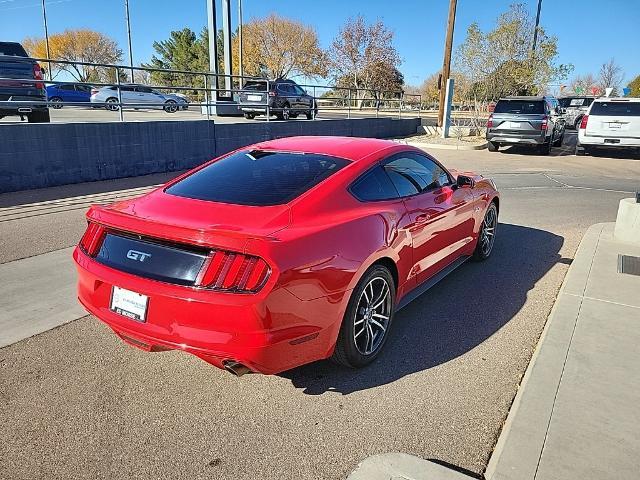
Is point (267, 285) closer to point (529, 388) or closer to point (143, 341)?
point (143, 341)

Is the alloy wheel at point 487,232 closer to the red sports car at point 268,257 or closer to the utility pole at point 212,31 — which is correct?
the red sports car at point 268,257

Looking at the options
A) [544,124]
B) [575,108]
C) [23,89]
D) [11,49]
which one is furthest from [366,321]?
[575,108]

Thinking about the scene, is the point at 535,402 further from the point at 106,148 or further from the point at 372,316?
the point at 106,148

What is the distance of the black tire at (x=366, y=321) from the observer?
10.3 feet

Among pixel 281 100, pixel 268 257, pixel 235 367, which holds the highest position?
pixel 281 100

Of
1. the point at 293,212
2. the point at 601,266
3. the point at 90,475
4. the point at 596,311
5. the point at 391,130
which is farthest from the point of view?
the point at 391,130

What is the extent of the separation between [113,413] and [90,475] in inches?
19.4

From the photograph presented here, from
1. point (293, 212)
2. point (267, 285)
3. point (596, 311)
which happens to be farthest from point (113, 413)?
point (596, 311)

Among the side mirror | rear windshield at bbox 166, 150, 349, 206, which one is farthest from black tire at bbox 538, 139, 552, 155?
rear windshield at bbox 166, 150, 349, 206

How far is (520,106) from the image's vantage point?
16.7 m

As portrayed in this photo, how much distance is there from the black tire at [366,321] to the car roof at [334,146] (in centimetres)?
96

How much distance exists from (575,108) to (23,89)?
92.6 feet

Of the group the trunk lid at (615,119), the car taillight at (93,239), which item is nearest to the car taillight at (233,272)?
the car taillight at (93,239)

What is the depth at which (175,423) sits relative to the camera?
9.18 feet
